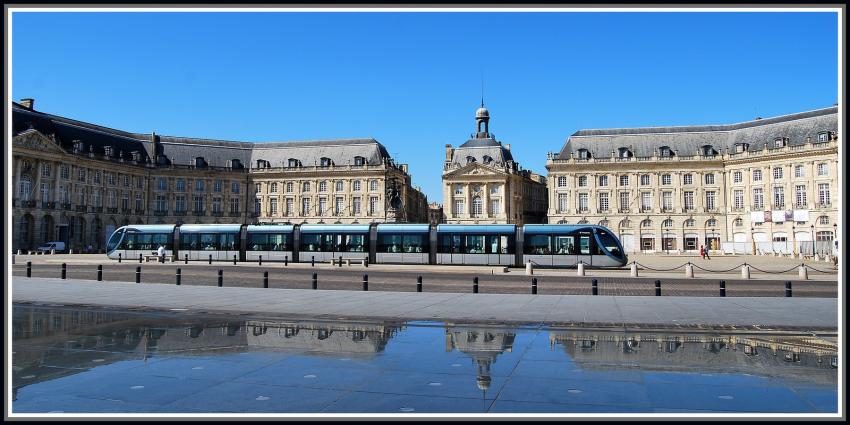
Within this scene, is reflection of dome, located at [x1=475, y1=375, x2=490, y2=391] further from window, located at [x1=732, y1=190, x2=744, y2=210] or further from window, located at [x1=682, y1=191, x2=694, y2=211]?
window, located at [x1=732, y1=190, x2=744, y2=210]

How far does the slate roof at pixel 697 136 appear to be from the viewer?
255ft

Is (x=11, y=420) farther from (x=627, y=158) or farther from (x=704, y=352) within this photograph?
(x=627, y=158)

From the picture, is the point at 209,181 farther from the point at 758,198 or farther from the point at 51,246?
the point at 758,198

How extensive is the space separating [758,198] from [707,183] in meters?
6.97

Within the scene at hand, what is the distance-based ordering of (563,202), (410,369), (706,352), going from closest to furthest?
(410,369) < (706,352) < (563,202)

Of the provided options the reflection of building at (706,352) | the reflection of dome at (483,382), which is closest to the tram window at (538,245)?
the reflection of building at (706,352)

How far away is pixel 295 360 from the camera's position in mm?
9484

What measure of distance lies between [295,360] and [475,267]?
3335cm

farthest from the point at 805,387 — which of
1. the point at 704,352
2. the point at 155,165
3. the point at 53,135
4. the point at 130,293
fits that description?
the point at 155,165

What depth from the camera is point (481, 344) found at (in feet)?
36.3

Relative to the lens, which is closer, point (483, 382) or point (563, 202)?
point (483, 382)

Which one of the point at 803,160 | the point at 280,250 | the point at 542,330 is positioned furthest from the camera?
the point at 803,160

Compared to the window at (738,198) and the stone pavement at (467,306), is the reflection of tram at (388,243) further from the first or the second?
the window at (738,198)

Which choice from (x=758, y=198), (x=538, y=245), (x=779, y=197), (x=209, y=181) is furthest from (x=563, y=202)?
(x=209, y=181)
